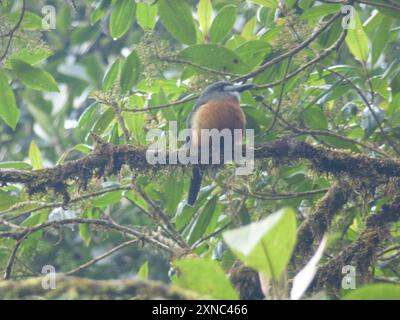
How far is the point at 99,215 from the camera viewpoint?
14.7ft

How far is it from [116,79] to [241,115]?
34.1 inches

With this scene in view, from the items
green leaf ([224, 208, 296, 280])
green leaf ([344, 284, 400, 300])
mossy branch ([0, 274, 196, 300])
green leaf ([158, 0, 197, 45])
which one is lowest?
green leaf ([344, 284, 400, 300])

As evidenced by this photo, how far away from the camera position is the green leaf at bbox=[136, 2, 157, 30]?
432 centimetres

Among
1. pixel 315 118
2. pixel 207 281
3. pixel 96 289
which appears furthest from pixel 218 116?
pixel 96 289

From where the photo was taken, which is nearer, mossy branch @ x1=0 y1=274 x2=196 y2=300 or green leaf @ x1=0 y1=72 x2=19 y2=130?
mossy branch @ x1=0 y1=274 x2=196 y2=300

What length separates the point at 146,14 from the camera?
4328 mm

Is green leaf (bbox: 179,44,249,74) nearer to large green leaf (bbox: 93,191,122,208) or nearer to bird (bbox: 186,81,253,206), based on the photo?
bird (bbox: 186,81,253,206)

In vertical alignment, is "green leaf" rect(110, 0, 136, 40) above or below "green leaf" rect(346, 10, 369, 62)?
above

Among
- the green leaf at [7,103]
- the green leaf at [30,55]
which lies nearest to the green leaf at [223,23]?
the green leaf at [30,55]

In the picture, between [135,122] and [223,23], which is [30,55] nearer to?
[135,122]

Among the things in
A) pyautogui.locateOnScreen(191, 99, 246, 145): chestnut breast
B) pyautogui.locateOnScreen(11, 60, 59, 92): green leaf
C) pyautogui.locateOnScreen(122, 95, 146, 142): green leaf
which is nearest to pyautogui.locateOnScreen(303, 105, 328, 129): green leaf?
pyautogui.locateOnScreen(191, 99, 246, 145): chestnut breast

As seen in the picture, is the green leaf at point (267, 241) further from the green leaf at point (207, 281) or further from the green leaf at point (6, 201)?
the green leaf at point (6, 201)

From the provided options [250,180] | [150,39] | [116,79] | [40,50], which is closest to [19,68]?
[40,50]

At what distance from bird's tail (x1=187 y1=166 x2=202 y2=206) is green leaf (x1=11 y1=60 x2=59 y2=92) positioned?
39.5 inches
